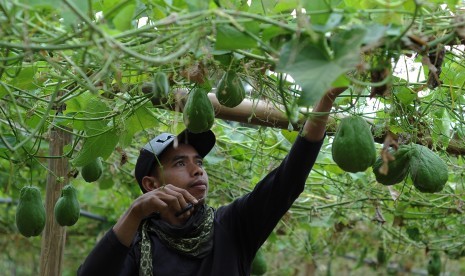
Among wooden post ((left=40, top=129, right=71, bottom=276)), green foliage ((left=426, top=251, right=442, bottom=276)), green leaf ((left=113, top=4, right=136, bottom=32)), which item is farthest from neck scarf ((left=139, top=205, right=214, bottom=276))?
green foliage ((left=426, top=251, right=442, bottom=276))

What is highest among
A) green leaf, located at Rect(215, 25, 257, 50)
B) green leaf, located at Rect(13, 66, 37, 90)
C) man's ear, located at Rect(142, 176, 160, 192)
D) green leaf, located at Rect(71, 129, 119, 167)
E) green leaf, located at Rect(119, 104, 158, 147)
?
green leaf, located at Rect(119, 104, 158, 147)

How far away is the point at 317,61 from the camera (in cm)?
136

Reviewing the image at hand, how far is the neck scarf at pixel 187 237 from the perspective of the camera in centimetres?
241

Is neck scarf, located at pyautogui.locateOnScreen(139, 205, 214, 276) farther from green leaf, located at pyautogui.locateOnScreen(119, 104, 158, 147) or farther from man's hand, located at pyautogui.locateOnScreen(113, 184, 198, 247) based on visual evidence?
green leaf, located at pyautogui.locateOnScreen(119, 104, 158, 147)

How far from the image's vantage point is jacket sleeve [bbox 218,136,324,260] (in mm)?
2242

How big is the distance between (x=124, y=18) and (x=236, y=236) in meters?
1.16

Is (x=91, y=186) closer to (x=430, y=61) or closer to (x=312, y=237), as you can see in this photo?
(x=312, y=237)

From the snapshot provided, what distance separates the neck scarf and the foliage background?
266 mm

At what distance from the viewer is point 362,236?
5691 mm

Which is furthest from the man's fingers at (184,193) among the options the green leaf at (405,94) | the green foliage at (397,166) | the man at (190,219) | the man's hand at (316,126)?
the green leaf at (405,94)

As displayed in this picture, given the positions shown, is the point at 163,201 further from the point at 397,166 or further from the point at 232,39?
the point at 232,39

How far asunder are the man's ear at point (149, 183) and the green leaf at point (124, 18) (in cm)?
118

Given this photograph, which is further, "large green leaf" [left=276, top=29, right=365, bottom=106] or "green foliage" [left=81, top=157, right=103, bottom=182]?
"green foliage" [left=81, top=157, right=103, bottom=182]

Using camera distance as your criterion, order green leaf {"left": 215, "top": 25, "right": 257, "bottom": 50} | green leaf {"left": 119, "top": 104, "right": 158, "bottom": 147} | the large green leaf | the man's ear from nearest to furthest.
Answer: the large green leaf, green leaf {"left": 215, "top": 25, "right": 257, "bottom": 50}, green leaf {"left": 119, "top": 104, "right": 158, "bottom": 147}, the man's ear
